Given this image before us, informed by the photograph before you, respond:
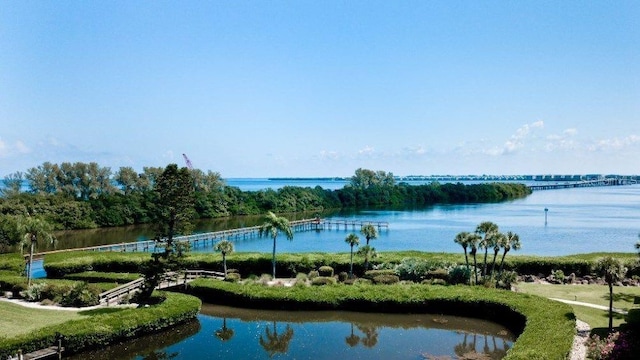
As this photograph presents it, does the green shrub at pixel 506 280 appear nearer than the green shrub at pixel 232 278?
Yes

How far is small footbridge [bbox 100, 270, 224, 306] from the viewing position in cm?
3319

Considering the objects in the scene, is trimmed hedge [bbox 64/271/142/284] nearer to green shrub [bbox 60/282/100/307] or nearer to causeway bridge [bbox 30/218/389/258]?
green shrub [bbox 60/282/100/307]

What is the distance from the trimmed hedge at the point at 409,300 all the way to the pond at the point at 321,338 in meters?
0.69

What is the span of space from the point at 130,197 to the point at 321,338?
86.2 meters

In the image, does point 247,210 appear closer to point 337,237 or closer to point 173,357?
point 337,237

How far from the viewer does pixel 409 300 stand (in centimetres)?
3077

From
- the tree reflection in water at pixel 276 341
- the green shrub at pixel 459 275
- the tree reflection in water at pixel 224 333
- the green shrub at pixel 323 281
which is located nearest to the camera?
the tree reflection in water at pixel 276 341

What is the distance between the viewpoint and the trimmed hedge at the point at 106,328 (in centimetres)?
2292

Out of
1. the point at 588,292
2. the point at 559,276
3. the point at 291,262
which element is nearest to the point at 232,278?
the point at 291,262

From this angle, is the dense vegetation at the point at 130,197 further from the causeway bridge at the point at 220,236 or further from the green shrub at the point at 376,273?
the green shrub at the point at 376,273

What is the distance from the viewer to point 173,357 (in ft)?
79.7

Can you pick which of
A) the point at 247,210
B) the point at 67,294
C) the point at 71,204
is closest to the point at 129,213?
the point at 71,204

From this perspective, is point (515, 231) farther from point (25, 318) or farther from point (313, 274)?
point (25, 318)

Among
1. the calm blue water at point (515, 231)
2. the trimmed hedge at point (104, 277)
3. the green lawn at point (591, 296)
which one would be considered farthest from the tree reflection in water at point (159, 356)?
the calm blue water at point (515, 231)
